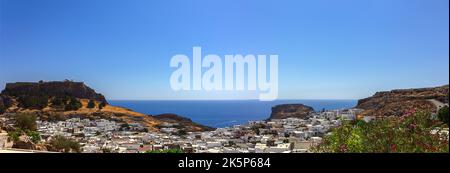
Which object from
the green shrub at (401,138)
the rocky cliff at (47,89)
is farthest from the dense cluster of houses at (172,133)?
the green shrub at (401,138)

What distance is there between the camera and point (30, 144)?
35.6 ft

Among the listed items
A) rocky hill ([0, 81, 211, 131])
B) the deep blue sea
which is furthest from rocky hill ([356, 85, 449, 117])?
rocky hill ([0, 81, 211, 131])

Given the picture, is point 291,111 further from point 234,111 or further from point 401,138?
point 234,111

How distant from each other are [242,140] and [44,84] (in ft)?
61.6

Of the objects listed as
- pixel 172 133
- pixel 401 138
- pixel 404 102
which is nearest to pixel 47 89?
pixel 172 133

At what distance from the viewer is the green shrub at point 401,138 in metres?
5.26

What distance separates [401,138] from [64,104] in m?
28.3

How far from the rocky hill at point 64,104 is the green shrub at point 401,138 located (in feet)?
66.9

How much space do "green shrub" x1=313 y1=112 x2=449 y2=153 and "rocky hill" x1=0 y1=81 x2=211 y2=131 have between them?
20.4 meters

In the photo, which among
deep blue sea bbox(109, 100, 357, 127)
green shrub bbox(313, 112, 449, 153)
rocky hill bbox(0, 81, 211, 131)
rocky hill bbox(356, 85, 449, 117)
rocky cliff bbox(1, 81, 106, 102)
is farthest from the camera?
deep blue sea bbox(109, 100, 357, 127)

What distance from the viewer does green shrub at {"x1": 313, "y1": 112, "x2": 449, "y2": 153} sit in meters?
5.26

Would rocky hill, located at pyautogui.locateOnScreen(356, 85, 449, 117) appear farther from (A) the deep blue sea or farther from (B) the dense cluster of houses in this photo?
(A) the deep blue sea

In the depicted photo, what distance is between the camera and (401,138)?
545 centimetres
